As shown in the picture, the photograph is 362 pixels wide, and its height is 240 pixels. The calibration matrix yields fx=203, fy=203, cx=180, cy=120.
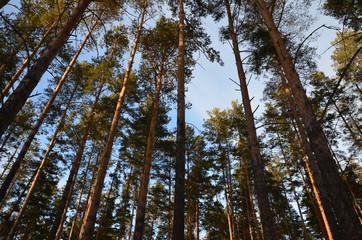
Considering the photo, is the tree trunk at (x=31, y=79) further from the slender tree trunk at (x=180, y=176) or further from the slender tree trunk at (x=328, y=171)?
the slender tree trunk at (x=180, y=176)

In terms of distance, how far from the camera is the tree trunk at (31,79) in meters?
2.20

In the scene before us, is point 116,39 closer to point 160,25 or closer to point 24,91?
point 160,25

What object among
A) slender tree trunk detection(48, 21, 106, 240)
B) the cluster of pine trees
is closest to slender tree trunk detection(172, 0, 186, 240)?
the cluster of pine trees

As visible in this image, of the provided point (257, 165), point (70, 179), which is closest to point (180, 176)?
point (257, 165)

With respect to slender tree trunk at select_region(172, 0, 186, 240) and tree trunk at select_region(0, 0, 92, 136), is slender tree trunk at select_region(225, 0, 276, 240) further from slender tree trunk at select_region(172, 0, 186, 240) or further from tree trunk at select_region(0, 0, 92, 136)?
tree trunk at select_region(0, 0, 92, 136)

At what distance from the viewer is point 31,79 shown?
2.53m

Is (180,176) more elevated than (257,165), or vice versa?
(257,165)

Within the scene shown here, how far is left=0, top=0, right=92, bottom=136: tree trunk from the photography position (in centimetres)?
220

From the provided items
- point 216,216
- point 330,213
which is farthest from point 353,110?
point 216,216

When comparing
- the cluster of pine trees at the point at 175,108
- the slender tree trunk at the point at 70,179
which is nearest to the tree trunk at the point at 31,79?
the cluster of pine trees at the point at 175,108

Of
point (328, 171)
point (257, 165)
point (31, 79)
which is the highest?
point (257, 165)

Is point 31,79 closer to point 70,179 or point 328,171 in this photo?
point 328,171

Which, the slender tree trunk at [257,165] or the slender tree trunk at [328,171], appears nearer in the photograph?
the slender tree trunk at [328,171]

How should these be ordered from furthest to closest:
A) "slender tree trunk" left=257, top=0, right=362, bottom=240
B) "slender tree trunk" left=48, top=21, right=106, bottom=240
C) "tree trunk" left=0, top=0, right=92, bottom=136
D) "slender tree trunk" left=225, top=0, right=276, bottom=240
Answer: "slender tree trunk" left=48, top=21, right=106, bottom=240 → "slender tree trunk" left=225, top=0, right=276, bottom=240 → "slender tree trunk" left=257, top=0, right=362, bottom=240 → "tree trunk" left=0, top=0, right=92, bottom=136
